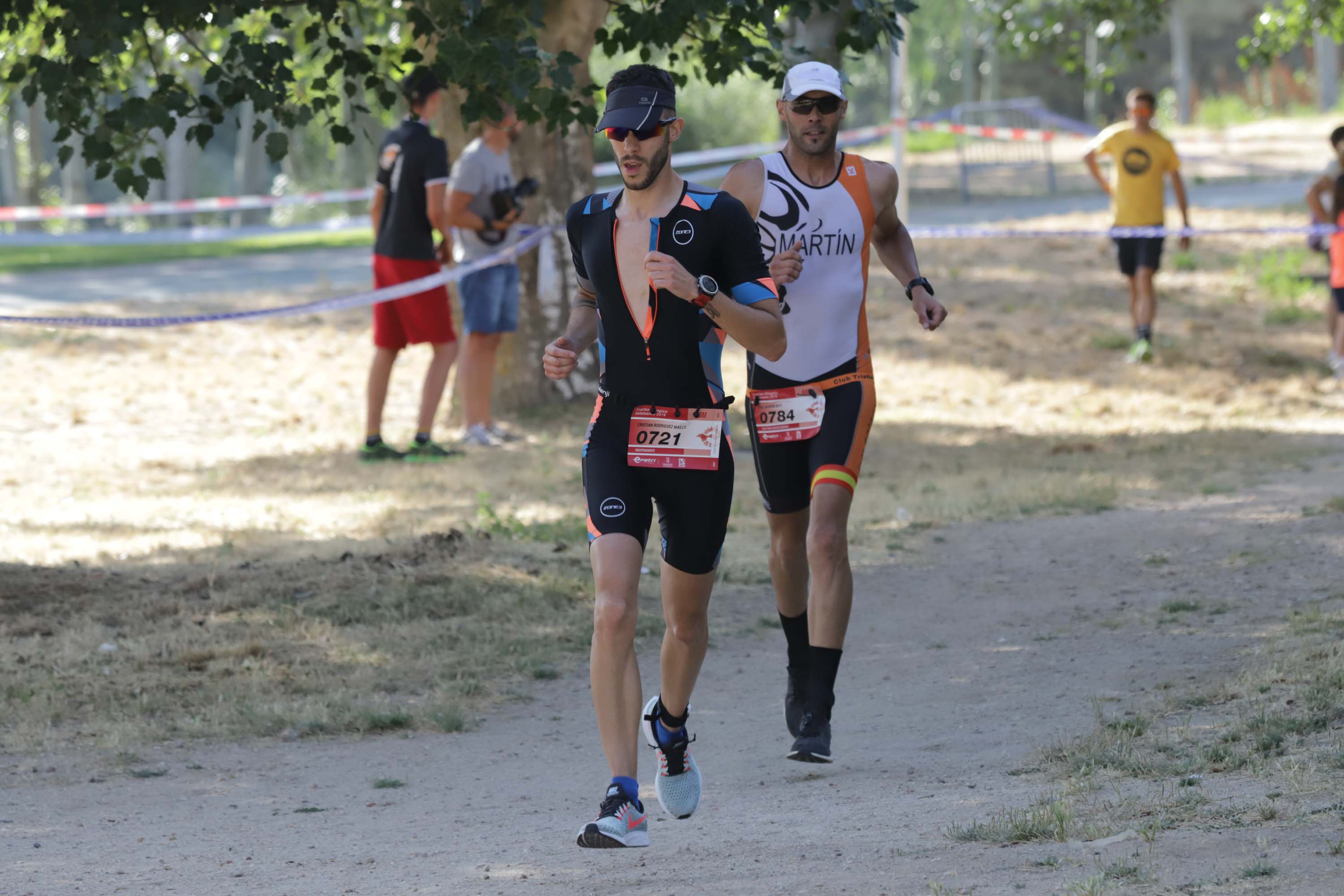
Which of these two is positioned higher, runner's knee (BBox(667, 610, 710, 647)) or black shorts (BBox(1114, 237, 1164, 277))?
black shorts (BBox(1114, 237, 1164, 277))

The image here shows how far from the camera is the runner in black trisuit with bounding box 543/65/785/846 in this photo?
4.41m

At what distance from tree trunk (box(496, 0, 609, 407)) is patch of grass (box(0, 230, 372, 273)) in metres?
12.1

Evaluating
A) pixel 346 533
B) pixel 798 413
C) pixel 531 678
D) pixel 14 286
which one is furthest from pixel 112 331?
pixel 798 413

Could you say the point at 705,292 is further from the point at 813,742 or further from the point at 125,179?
the point at 125,179

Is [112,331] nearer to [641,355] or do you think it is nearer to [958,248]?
[958,248]

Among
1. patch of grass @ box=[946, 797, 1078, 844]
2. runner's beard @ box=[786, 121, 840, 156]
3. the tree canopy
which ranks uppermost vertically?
the tree canopy

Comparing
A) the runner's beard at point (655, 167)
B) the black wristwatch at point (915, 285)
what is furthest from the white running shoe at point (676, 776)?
the black wristwatch at point (915, 285)

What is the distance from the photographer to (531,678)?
6688mm

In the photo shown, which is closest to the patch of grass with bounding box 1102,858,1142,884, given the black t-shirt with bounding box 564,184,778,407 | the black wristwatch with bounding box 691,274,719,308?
the black t-shirt with bounding box 564,184,778,407

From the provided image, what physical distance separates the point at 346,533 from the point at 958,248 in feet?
38.3

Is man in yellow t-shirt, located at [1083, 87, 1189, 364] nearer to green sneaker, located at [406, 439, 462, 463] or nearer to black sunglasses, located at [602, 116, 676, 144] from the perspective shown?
green sneaker, located at [406, 439, 462, 463]

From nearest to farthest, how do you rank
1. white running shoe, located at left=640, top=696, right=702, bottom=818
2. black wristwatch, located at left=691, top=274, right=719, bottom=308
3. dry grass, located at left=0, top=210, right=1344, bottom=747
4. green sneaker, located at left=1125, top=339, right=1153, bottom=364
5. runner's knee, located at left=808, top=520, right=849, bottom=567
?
Result: black wristwatch, located at left=691, top=274, right=719, bottom=308 → white running shoe, located at left=640, top=696, right=702, bottom=818 → runner's knee, located at left=808, top=520, right=849, bottom=567 → dry grass, located at left=0, top=210, right=1344, bottom=747 → green sneaker, located at left=1125, top=339, right=1153, bottom=364

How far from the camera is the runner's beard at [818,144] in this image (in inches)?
215

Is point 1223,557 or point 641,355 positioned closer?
point 641,355
